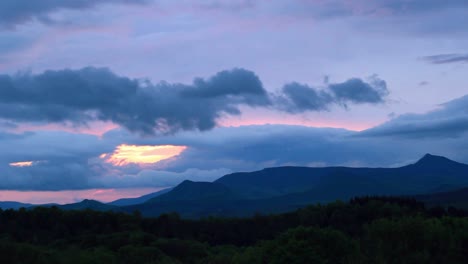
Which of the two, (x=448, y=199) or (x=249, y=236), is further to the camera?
(x=448, y=199)

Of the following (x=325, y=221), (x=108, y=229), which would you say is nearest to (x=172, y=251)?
(x=108, y=229)

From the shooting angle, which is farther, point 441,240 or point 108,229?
point 108,229

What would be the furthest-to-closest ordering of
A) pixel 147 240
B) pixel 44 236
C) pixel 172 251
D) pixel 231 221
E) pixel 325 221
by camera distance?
pixel 231 221 < pixel 325 221 < pixel 44 236 < pixel 147 240 < pixel 172 251

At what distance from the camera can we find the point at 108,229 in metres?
82.0

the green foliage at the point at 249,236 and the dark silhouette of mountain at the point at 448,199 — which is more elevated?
the dark silhouette of mountain at the point at 448,199

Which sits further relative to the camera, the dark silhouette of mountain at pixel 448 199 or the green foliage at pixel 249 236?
the dark silhouette of mountain at pixel 448 199

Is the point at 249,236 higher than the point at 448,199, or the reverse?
the point at 448,199

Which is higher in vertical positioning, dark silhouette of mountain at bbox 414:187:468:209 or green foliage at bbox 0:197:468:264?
dark silhouette of mountain at bbox 414:187:468:209

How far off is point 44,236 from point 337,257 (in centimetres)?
5507

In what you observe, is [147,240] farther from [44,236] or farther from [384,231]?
[384,231]

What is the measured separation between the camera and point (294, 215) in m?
92.4

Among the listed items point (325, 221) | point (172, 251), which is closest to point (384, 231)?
point (172, 251)

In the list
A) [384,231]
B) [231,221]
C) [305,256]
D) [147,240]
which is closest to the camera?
[305,256]

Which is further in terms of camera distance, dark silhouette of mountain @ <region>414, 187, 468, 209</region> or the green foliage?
dark silhouette of mountain @ <region>414, 187, 468, 209</region>
